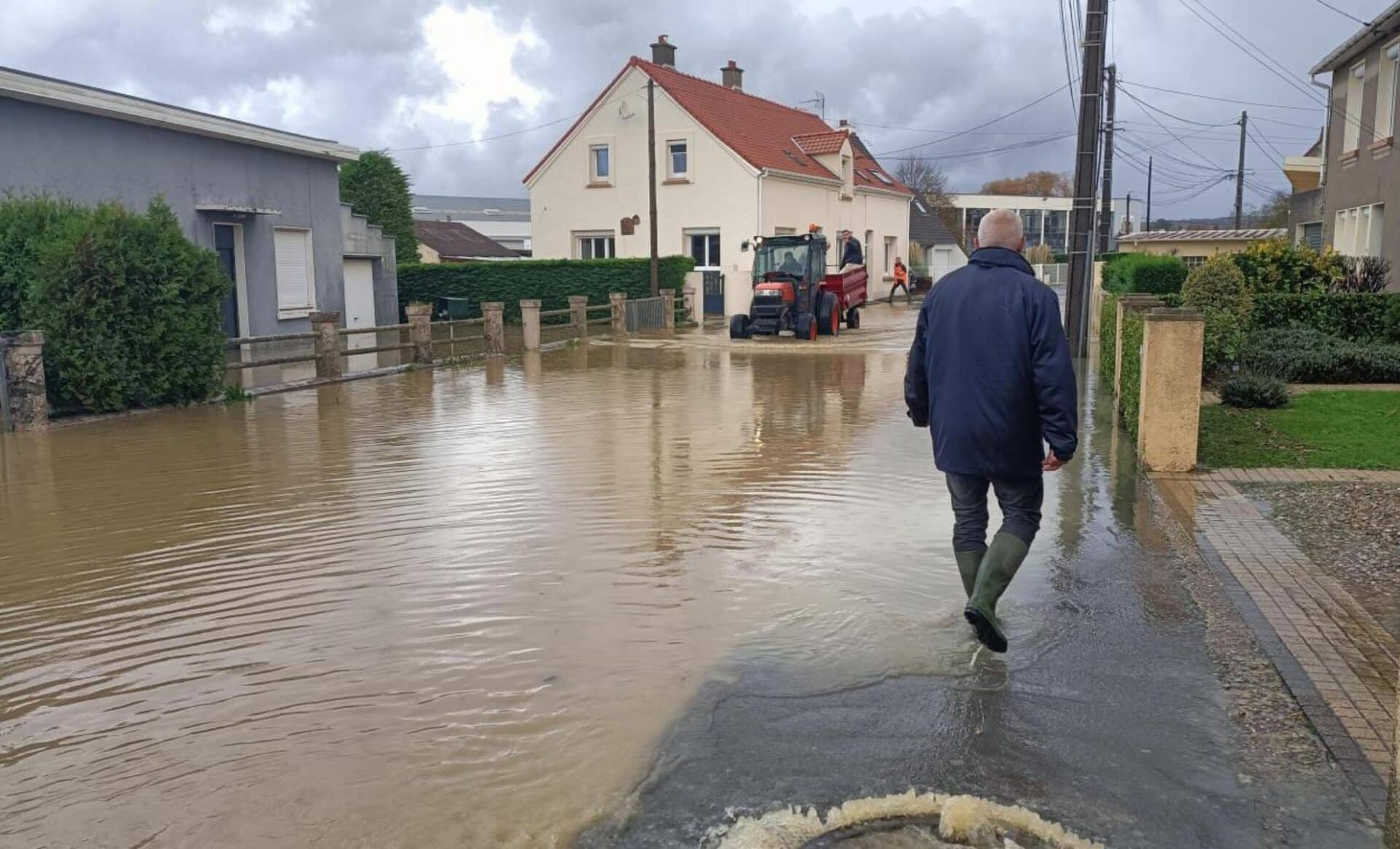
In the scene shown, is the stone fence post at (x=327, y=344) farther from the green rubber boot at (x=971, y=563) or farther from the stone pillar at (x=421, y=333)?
the green rubber boot at (x=971, y=563)

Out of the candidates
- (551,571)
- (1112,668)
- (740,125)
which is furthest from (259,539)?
(740,125)

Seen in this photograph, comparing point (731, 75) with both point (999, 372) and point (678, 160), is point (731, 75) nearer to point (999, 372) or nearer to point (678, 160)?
point (678, 160)

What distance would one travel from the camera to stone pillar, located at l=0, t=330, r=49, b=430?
11273 millimetres

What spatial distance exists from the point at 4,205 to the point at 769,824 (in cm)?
1219

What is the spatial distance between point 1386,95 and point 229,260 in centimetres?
2151

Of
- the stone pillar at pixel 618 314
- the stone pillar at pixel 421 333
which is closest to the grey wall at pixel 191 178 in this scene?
the stone pillar at pixel 421 333

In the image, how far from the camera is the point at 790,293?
24156 mm

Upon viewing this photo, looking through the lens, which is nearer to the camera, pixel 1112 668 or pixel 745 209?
pixel 1112 668

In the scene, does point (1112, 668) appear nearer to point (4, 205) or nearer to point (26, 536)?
point (26, 536)

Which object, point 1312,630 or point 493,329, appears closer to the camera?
point 1312,630

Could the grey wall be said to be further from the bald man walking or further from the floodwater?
the bald man walking

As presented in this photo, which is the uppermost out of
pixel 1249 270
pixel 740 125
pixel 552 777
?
pixel 740 125

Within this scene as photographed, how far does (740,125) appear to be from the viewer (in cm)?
3700

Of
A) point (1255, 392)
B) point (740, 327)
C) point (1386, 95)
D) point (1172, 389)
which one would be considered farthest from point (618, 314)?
point (1172, 389)
